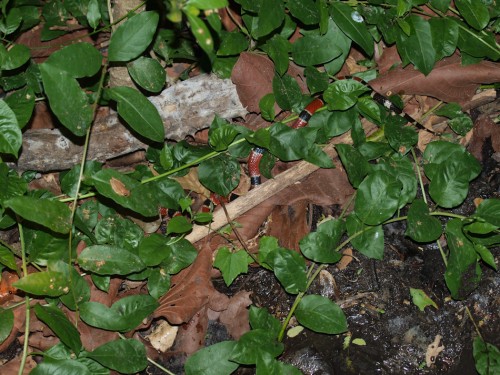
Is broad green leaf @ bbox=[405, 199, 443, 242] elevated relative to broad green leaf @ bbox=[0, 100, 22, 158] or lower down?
lower down

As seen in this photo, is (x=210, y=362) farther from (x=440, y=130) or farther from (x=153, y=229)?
(x=440, y=130)

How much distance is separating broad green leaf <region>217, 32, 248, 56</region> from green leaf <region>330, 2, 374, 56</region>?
18.6 inches

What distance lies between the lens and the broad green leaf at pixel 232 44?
275 centimetres

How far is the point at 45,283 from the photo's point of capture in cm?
233

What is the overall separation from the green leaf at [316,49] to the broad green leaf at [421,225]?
865 millimetres

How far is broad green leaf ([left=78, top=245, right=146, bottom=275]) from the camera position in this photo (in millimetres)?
2506

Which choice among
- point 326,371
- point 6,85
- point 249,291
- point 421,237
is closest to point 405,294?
point 421,237

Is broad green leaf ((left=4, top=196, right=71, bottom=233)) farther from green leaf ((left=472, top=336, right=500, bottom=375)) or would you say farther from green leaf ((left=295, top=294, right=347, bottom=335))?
green leaf ((left=472, top=336, right=500, bottom=375))

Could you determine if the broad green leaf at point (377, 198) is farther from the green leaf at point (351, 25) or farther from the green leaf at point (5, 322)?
the green leaf at point (5, 322)

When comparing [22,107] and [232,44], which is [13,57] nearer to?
[22,107]

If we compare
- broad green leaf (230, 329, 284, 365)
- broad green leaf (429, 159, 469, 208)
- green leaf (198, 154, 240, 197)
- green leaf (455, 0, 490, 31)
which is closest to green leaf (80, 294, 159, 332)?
broad green leaf (230, 329, 284, 365)

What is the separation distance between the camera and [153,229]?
2.94m

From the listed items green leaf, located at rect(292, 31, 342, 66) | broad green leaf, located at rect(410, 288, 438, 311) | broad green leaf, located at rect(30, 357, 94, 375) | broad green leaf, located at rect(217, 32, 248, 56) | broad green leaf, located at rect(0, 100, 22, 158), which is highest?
broad green leaf, located at rect(0, 100, 22, 158)

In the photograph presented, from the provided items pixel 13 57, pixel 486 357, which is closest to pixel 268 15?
pixel 13 57
